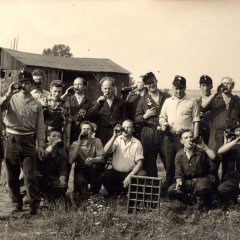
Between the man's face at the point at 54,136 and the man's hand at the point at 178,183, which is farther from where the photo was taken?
the man's face at the point at 54,136

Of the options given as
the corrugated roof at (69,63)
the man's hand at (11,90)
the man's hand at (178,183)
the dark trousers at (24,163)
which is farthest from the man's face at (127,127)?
the corrugated roof at (69,63)

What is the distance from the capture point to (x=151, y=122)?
23.4 ft

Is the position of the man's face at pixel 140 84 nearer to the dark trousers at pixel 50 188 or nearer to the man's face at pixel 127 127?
the man's face at pixel 127 127

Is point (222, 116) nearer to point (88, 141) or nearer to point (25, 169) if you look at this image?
point (88, 141)

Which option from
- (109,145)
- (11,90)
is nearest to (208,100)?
(109,145)

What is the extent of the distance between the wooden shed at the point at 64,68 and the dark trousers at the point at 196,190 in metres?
19.7

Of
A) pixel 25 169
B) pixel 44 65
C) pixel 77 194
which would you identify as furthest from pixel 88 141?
pixel 44 65

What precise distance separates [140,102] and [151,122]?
1.28 ft

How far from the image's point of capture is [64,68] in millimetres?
26531

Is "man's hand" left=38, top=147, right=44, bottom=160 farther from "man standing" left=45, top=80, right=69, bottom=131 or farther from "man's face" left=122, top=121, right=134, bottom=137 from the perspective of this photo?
"man's face" left=122, top=121, right=134, bottom=137

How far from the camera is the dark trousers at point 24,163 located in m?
5.70

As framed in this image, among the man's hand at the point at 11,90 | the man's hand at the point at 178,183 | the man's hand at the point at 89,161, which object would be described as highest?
the man's hand at the point at 11,90

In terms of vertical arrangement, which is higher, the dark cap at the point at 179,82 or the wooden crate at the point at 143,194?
the dark cap at the point at 179,82

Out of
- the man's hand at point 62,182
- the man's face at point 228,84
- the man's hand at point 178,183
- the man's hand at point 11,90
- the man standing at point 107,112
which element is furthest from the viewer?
the man standing at point 107,112
